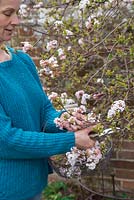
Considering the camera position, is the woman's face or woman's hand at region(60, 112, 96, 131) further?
woman's hand at region(60, 112, 96, 131)

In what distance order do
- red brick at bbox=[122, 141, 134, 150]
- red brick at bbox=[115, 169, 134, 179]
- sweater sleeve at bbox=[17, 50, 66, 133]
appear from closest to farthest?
sweater sleeve at bbox=[17, 50, 66, 133] < red brick at bbox=[122, 141, 134, 150] < red brick at bbox=[115, 169, 134, 179]

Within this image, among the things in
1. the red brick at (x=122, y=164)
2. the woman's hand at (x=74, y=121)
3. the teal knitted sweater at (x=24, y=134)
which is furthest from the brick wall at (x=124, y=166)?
the woman's hand at (x=74, y=121)

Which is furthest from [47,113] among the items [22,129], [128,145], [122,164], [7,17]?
[122,164]

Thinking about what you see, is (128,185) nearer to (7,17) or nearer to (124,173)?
(124,173)

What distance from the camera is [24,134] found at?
210 centimetres

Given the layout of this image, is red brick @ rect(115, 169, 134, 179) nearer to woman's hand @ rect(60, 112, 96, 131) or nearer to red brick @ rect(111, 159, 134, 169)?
red brick @ rect(111, 159, 134, 169)

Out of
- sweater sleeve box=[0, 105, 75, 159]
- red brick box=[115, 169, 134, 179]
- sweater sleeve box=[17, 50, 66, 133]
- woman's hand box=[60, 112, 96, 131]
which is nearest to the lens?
sweater sleeve box=[0, 105, 75, 159]

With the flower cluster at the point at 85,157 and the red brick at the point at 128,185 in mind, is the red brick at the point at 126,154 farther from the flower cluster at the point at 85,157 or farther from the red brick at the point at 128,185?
the flower cluster at the point at 85,157

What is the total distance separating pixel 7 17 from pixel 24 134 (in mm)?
502

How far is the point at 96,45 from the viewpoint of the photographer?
9.77ft

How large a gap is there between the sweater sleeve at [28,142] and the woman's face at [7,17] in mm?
326

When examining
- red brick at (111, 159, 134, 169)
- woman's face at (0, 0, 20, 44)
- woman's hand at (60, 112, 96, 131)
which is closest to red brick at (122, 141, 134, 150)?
red brick at (111, 159, 134, 169)

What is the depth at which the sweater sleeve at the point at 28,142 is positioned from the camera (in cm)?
207

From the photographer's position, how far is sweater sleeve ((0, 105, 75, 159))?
6.80 ft
